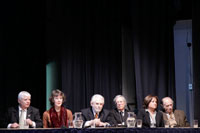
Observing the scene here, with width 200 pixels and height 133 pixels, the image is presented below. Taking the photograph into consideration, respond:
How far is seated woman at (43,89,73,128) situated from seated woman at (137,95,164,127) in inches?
37.6

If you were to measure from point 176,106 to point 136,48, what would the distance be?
1082mm

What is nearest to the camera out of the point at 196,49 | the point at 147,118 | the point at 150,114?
the point at 147,118

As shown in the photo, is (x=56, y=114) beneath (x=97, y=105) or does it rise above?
beneath

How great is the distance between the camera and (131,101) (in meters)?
6.44

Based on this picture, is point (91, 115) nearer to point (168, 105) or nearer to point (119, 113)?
point (119, 113)

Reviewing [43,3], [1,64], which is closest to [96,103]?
[1,64]

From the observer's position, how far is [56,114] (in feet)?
16.8

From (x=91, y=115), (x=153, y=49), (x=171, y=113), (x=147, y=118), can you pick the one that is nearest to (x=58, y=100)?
(x=91, y=115)

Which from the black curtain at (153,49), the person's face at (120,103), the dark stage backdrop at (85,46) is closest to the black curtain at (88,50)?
the dark stage backdrop at (85,46)

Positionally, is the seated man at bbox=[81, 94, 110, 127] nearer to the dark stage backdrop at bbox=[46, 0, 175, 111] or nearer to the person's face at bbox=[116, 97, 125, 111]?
the person's face at bbox=[116, 97, 125, 111]

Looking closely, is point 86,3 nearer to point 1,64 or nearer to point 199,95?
point 1,64

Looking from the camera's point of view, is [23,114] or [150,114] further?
[150,114]

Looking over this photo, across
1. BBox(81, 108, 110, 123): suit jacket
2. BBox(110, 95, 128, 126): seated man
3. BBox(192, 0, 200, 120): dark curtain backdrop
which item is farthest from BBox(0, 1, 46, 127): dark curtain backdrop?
BBox(192, 0, 200, 120): dark curtain backdrop

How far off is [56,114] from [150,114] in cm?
121
